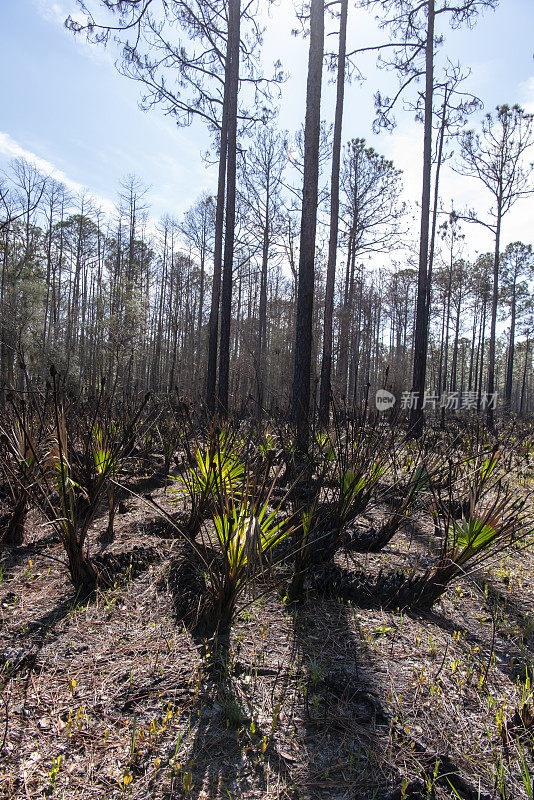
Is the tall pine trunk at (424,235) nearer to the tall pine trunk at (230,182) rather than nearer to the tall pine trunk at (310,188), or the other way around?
the tall pine trunk at (230,182)

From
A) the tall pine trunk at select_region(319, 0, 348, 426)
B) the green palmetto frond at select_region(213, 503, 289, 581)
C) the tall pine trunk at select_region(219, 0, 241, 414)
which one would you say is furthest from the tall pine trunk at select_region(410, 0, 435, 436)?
the green palmetto frond at select_region(213, 503, 289, 581)

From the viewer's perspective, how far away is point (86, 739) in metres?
1.46

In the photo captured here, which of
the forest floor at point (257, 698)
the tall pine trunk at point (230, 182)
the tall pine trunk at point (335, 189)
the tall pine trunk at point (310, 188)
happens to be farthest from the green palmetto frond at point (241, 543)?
the tall pine trunk at point (335, 189)

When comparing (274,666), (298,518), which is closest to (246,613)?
(274,666)

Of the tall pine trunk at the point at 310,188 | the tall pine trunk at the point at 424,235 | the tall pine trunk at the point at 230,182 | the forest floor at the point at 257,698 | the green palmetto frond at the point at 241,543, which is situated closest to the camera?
the forest floor at the point at 257,698

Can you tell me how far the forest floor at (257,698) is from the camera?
1361 millimetres

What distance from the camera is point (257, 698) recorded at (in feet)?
5.60

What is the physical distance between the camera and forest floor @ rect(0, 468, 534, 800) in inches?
53.6

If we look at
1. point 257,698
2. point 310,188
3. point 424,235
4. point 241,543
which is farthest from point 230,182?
point 257,698

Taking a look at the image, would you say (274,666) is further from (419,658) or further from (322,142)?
(322,142)

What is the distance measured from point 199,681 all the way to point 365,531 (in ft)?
6.56

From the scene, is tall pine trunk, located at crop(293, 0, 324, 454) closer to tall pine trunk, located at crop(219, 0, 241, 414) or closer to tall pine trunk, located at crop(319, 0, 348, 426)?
tall pine trunk, located at crop(219, 0, 241, 414)

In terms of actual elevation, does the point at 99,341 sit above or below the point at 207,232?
below

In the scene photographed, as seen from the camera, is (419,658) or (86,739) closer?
(86,739)
